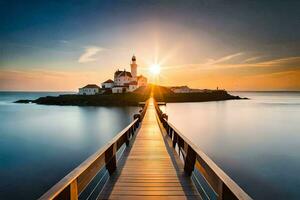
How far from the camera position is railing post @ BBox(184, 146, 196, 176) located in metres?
4.62

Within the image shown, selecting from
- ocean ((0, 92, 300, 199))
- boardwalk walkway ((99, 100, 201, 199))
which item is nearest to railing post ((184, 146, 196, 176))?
boardwalk walkway ((99, 100, 201, 199))

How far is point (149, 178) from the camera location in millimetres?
4820

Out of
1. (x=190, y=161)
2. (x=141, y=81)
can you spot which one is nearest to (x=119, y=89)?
(x=141, y=81)

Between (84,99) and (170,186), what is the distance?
236ft

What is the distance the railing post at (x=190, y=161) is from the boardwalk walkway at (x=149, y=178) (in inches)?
6.0

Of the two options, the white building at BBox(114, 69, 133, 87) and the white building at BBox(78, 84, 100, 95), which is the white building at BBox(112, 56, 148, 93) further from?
the white building at BBox(78, 84, 100, 95)

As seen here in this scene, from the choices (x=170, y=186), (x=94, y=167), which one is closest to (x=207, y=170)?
(x=170, y=186)

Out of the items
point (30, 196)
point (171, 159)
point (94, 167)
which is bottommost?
point (30, 196)

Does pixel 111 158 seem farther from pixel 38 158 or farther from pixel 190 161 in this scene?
pixel 38 158

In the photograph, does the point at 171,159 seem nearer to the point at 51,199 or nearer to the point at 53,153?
the point at 51,199

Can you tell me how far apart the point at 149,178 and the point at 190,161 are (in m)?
1.01

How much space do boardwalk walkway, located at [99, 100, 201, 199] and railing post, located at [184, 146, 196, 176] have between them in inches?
6.0

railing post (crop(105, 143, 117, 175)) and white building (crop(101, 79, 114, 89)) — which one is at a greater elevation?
white building (crop(101, 79, 114, 89))

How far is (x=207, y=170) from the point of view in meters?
3.40
